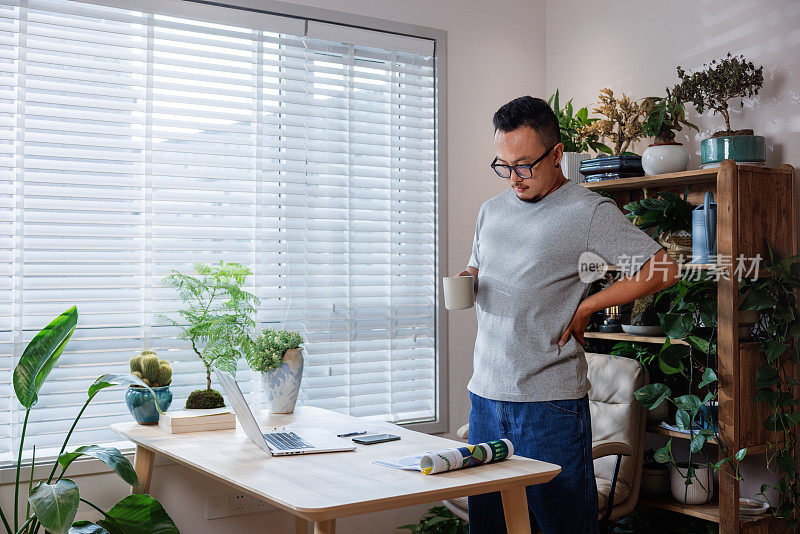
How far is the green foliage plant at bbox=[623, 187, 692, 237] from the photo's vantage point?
9.19ft

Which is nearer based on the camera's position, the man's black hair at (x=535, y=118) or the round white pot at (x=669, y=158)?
the man's black hair at (x=535, y=118)

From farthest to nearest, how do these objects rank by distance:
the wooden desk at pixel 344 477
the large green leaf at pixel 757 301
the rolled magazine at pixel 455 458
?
1. the large green leaf at pixel 757 301
2. the rolled magazine at pixel 455 458
3. the wooden desk at pixel 344 477

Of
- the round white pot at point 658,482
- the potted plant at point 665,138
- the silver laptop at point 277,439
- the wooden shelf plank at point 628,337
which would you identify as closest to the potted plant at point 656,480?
the round white pot at point 658,482

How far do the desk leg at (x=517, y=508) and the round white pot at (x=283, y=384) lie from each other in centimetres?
112

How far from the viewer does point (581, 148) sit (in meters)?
3.30

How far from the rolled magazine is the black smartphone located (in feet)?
0.76

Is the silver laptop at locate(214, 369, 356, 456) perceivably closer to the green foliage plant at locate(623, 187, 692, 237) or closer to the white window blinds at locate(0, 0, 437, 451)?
the white window blinds at locate(0, 0, 437, 451)

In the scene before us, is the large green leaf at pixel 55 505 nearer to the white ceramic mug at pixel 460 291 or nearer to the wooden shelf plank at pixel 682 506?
the white ceramic mug at pixel 460 291

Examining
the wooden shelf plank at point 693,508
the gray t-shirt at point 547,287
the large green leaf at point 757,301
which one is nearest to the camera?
the gray t-shirt at point 547,287

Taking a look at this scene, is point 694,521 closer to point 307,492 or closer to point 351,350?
point 351,350

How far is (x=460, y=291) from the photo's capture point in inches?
82.0

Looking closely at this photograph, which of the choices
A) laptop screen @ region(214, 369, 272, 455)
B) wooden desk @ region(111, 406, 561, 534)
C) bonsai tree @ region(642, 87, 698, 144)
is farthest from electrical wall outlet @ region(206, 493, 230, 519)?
bonsai tree @ region(642, 87, 698, 144)

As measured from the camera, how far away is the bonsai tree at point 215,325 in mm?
2639

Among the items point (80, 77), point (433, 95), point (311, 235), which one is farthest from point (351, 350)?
point (80, 77)
